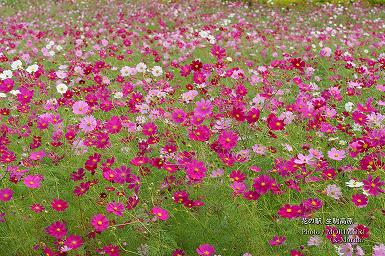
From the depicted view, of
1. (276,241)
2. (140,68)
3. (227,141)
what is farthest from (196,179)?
(140,68)

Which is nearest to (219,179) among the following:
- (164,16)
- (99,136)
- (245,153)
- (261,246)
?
(245,153)

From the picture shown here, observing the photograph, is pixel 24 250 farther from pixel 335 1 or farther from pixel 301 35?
pixel 335 1

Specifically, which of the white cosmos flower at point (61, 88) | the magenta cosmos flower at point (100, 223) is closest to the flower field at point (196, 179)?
the magenta cosmos flower at point (100, 223)

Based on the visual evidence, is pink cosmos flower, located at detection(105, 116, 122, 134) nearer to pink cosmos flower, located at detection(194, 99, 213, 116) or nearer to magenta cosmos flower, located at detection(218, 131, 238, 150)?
pink cosmos flower, located at detection(194, 99, 213, 116)

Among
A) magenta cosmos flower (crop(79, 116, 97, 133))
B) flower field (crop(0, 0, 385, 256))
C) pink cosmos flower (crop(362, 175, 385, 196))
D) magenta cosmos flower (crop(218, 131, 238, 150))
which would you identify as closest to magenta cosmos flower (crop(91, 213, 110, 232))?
flower field (crop(0, 0, 385, 256))

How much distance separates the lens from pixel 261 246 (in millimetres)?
2113

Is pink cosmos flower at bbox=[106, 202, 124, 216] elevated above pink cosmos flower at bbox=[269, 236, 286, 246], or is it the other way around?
pink cosmos flower at bbox=[106, 202, 124, 216]

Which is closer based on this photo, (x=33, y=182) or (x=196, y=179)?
(x=196, y=179)

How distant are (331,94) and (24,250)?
2502 mm

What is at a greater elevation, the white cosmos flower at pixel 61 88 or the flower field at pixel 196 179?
the flower field at pixel 196 179

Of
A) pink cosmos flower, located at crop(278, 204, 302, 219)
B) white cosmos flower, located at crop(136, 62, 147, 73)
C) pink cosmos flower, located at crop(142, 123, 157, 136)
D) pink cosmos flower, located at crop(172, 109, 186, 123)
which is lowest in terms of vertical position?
white cosmos flower, located at crop(136, 62, 147, 73)

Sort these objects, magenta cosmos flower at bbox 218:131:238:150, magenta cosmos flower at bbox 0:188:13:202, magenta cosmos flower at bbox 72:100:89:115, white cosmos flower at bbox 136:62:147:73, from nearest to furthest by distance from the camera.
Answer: magenta cosmos flower at bbox 0:188:13:202
magenta cosmos flower at bbox 218:131:238:150
magenta cosmos flower at bbox 72:100:89:115
white cosmos flower at bbox 136:62:147:73

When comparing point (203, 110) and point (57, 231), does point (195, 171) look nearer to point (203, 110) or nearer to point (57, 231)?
point (203, 110)

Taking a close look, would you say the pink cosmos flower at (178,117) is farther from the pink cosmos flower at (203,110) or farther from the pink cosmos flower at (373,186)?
the pink cosmos flower at (373,186)
